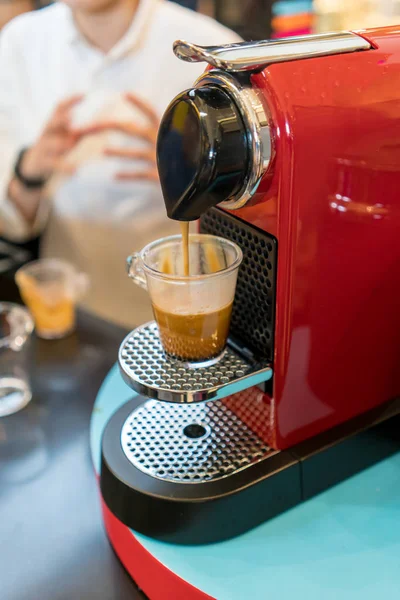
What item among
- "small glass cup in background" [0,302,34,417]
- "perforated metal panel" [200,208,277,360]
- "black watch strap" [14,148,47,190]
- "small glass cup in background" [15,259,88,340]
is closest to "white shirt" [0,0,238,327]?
"black watch strap" [14,148,47,190]

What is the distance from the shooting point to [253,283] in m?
0.55

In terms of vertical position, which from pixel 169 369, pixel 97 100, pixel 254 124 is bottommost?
pixel 169 369

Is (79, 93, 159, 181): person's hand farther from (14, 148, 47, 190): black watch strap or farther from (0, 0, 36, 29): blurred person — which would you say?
(0, 0, 36, 29): blurred person

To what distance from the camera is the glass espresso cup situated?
0.50m

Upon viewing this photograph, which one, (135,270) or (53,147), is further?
(53,147)

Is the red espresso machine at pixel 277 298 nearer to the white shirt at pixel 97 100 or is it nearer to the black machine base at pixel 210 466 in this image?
the black machine base at pixel 210 466

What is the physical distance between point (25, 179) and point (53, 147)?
0.35ft

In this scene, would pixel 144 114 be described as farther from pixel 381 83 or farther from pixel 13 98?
pixel 381 83

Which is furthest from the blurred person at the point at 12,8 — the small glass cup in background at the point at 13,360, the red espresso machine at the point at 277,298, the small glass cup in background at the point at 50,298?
the red espresso machine at the point at 277,298

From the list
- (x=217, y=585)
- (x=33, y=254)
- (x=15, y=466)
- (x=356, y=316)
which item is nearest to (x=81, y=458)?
(x=15, y=466)

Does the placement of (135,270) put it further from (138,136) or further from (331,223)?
(138,136)

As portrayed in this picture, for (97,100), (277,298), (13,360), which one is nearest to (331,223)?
(277,298)

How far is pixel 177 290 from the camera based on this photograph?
1.65 ft

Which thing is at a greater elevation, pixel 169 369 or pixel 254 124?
pixel 254 124
